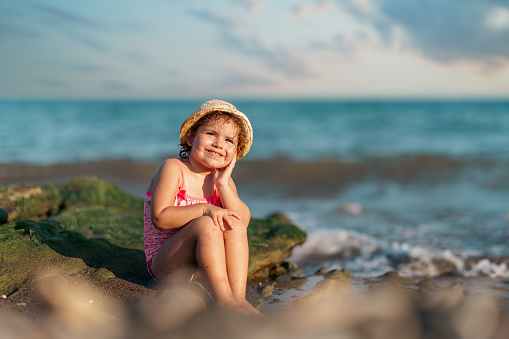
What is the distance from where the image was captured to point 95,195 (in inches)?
214

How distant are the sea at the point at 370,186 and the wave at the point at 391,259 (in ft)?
0.04

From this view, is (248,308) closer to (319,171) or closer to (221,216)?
(221,216)

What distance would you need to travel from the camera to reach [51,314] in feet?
8.51

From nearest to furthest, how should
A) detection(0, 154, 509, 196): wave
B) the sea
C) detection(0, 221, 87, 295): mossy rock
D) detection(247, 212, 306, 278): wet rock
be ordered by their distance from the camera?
detection(0, 221, 87, 295): mossy rock → detection(247, 212, 306, 278): wet rock → the sea → detection(0, 154, 509, 196): wave

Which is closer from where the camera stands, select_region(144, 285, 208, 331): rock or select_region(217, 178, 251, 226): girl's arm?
select_region(144, 285, 208, 331): rock

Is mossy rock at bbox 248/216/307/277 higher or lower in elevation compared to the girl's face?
lower

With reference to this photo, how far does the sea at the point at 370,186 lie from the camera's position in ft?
16.9

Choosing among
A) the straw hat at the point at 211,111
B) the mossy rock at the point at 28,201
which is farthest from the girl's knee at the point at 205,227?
the mossy rock at the point at 28,201

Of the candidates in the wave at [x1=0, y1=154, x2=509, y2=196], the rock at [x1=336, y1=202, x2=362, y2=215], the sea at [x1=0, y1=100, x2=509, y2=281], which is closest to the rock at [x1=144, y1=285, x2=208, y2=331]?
the sea at [x1=0, y1=100, x2=509, y2=281]

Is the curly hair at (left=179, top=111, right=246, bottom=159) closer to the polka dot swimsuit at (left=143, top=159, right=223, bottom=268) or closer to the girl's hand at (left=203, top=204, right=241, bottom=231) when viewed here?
the polka dot swimsuit at (left=143, top=159, right=223, bottom=268)

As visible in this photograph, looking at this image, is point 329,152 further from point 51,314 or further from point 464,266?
point 51,314

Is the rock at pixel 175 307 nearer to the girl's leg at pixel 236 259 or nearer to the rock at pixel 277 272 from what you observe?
the girl's leg at pixel 236 259

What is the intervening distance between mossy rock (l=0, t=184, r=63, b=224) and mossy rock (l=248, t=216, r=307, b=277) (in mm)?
2339

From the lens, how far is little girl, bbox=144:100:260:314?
2.88 metres
